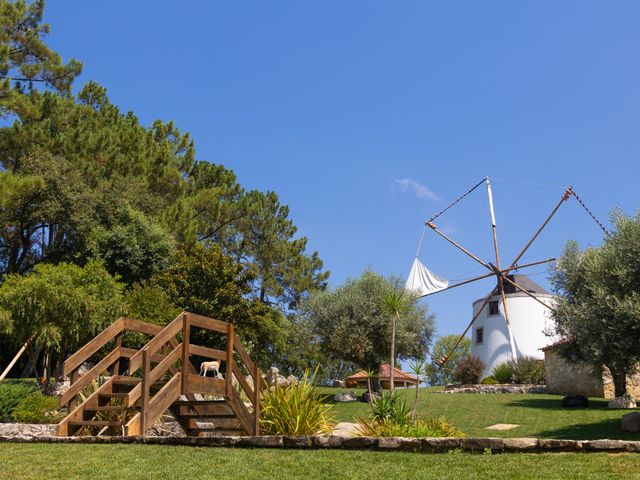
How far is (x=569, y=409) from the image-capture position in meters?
23.2

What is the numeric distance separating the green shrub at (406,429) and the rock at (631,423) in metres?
7.10

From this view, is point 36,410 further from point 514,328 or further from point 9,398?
point 514,328

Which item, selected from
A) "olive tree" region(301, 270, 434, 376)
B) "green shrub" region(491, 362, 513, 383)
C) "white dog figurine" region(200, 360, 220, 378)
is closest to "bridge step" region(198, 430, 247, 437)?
"white dog figurine" region(200, 360, 220, 378)

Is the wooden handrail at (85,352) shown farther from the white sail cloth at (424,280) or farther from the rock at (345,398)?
the white sail cloth at (424,280)

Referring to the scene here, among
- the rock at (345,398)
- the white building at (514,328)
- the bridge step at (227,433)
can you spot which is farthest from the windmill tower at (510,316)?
the bridge step at (227,433)

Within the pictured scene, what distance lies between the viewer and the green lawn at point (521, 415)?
58.0 ft

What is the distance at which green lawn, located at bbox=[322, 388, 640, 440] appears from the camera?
17672 mm

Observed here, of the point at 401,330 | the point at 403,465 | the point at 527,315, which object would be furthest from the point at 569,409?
the point at 527,315

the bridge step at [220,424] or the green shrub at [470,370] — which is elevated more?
the green shrub at [470,370]

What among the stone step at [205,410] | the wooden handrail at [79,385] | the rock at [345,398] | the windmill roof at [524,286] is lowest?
the rock at [345,398]

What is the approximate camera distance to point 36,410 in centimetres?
1549

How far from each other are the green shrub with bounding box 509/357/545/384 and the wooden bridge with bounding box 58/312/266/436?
26.7m

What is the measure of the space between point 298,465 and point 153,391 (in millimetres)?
5750

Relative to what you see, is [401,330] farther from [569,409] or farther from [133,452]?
[133,452]
